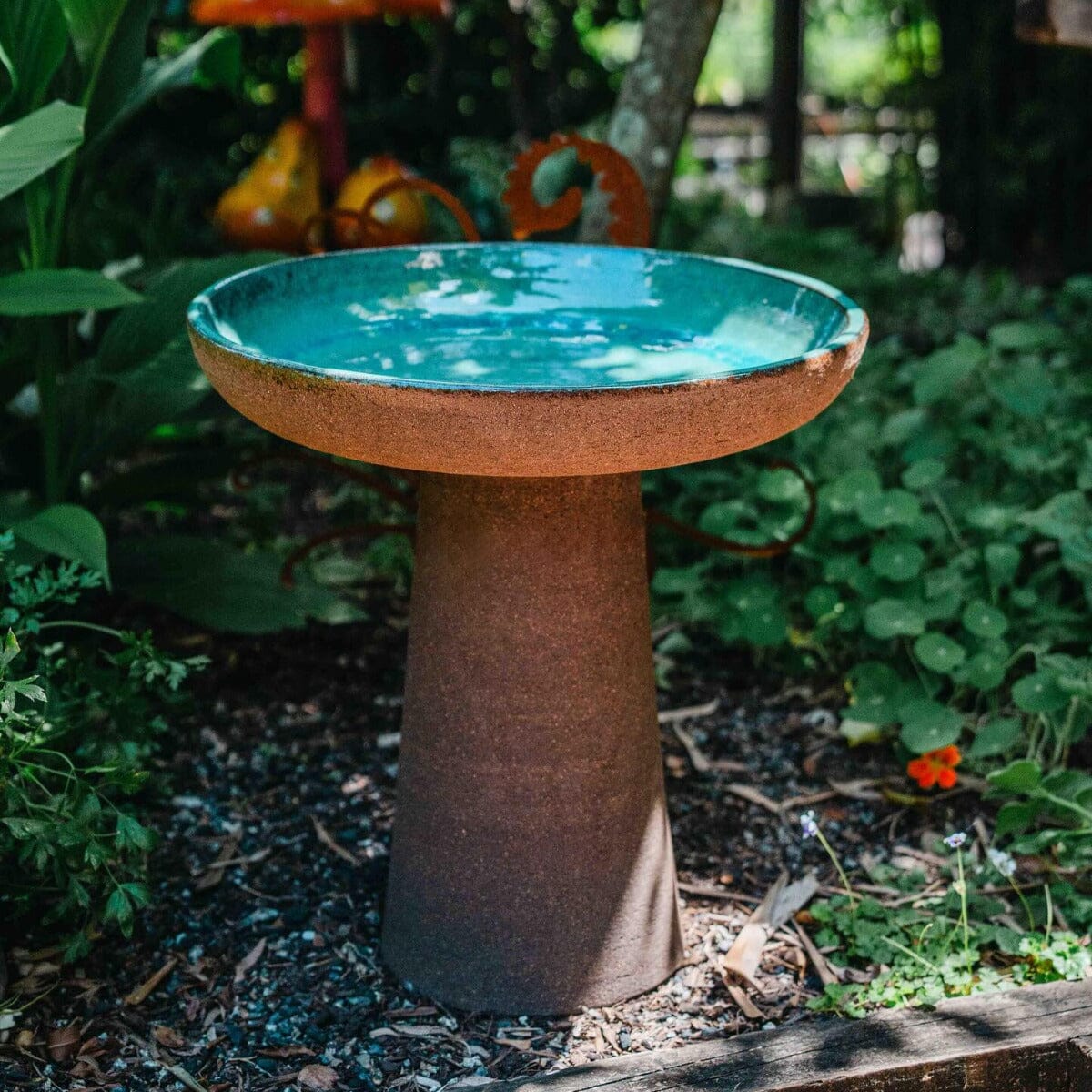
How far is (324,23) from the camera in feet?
14.8

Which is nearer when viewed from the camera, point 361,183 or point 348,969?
point 348,969

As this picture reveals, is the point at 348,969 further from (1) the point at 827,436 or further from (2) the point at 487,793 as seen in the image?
(1) the point at 827,436

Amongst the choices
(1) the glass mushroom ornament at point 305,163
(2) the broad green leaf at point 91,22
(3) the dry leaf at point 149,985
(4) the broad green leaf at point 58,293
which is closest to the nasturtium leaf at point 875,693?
(3) the dry leaf at point 149,985

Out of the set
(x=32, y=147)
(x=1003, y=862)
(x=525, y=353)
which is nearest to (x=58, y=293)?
(x=32, y=147)

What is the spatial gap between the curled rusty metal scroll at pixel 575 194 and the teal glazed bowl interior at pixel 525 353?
0.33 m

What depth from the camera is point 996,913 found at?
225cm

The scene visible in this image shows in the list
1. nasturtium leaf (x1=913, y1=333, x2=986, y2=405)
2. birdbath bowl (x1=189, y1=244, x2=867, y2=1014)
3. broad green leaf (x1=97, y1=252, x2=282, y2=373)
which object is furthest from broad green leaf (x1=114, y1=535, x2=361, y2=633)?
nasturtium leaf (x1=913, y1=333, x2=986, y2=405)

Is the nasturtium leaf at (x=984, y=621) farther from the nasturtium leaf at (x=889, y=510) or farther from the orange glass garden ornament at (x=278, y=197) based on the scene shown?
the orange glass garden ornament at (x=278, y=197)

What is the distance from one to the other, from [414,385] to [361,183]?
9.95 feet

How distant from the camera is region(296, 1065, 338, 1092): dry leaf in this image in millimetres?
1924

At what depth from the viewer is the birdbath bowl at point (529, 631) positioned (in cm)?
191

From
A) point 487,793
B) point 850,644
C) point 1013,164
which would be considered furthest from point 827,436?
point 1013,164

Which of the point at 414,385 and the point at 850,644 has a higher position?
the point at 414,385

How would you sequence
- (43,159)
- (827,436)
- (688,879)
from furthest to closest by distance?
1. (827,436)
2. (688,879)
3. (43,159)
